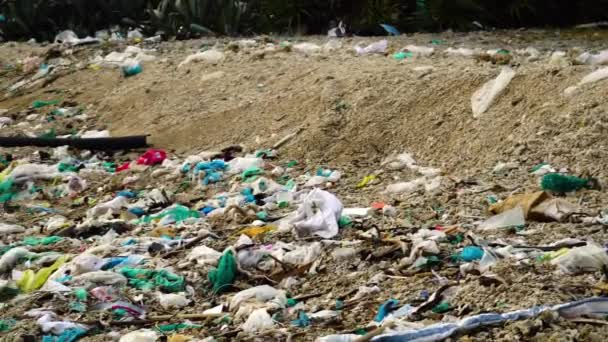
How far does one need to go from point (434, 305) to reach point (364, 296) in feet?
1.00

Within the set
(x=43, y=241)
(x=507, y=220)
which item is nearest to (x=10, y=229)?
(x=43, y=241)

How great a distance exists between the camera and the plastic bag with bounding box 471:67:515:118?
498 cm

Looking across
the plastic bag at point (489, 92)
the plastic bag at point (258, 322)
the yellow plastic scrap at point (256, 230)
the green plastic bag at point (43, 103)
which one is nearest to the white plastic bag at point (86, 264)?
the yellow plastic scrap at point (256, 230)

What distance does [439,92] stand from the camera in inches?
209

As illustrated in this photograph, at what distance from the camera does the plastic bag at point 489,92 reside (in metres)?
4.98

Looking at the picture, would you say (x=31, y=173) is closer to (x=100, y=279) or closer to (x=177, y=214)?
(x=177, y=214)

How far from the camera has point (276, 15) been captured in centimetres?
960

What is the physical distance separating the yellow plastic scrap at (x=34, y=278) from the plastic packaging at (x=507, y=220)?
1.62 m

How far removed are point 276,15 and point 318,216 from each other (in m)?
5.92

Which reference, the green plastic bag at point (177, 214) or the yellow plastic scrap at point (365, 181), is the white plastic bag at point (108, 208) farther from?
the yellow plastic scrap at point (365, 181)

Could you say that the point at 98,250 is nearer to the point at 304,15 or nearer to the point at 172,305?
the point at 172,305

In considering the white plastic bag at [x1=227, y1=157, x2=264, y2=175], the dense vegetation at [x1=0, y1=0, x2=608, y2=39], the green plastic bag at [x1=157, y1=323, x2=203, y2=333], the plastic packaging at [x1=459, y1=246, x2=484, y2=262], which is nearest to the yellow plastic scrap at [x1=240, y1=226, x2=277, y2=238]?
the green plastic bag at [x1=157, y1=323, x2=203, y2=333]

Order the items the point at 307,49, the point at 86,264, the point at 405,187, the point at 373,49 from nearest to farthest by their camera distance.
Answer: the point at 86,264 → the point at 405,187 → the point at 373,49 → the point at 307,49

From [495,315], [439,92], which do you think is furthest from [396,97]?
[495,315]
